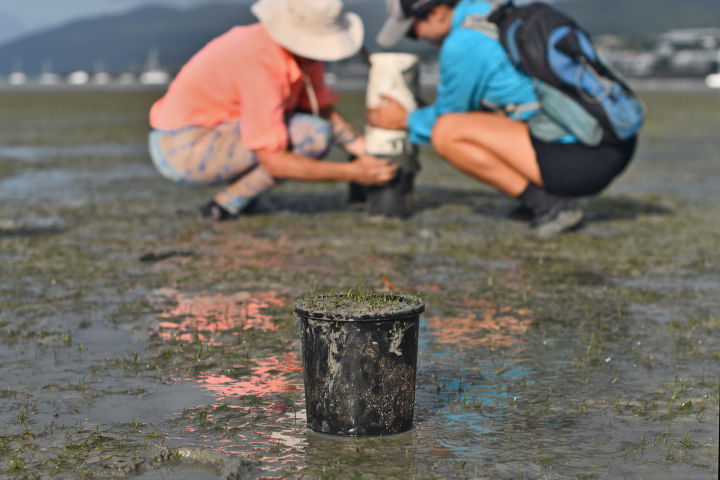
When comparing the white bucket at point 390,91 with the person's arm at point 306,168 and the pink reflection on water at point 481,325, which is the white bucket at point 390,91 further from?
the pink reflection on water at point 481,325

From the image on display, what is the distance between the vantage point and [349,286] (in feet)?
18.7

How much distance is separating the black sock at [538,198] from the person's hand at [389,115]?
1.07 metres

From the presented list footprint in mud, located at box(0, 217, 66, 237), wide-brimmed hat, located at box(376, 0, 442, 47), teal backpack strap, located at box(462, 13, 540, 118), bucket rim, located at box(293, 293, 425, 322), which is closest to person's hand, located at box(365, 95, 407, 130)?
wide-brimmed hat, located at box(376, 0, 442, 47)

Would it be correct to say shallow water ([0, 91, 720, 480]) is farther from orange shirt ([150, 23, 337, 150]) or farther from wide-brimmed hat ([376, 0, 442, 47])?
wide-brimmed hat ([376, 0, 442, 47])

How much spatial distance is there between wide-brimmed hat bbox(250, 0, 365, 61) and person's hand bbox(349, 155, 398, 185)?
83 cm

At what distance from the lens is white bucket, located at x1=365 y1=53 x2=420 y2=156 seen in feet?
24.9

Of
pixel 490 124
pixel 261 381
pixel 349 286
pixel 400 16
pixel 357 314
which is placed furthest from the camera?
pixel 490 124

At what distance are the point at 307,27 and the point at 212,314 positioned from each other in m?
2.77

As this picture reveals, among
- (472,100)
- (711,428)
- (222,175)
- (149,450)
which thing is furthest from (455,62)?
(149,450)

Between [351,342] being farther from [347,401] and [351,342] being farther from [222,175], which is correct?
[222,175]

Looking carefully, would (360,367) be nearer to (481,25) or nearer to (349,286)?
(349,286)

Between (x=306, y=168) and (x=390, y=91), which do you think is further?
(x=390, y=91)

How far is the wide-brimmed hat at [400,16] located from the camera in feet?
22.9

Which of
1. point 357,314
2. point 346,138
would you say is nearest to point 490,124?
point 346,138
